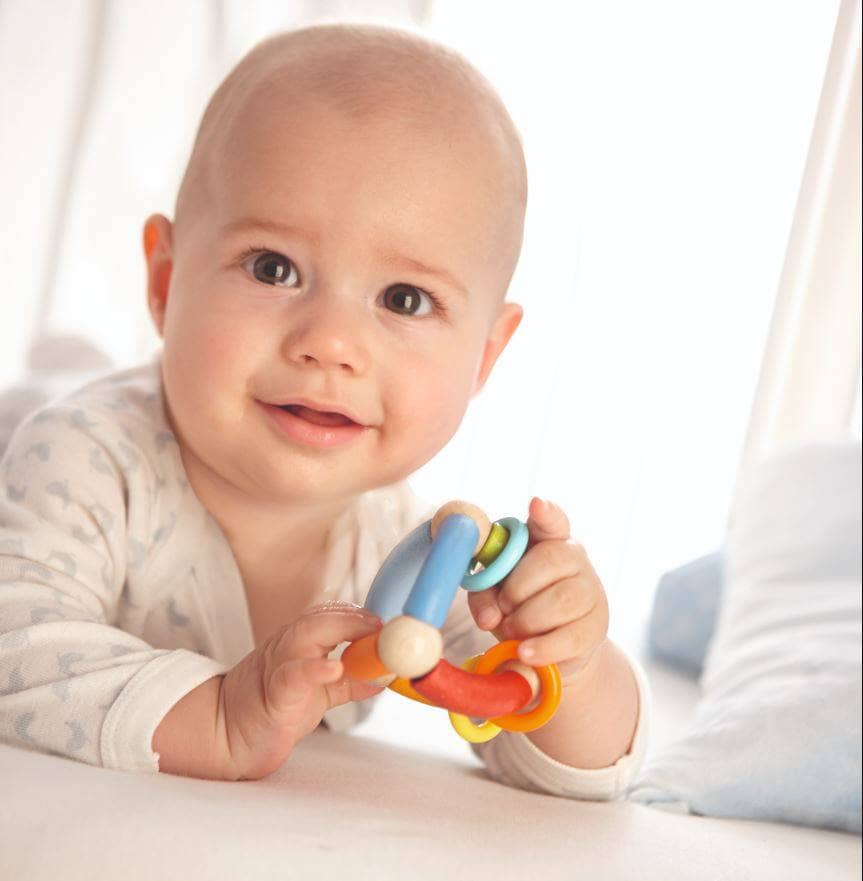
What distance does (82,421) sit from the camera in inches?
39.6

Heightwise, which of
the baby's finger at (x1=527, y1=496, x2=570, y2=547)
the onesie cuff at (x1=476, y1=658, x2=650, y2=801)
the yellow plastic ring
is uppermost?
the baby's finger at (x1=527, y1=496, x2=570, y2=547)

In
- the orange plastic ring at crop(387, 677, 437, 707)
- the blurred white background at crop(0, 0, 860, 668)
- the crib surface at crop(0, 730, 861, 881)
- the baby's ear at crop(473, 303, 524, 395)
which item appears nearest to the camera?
the crib surface at crop(0, 730, 861, 881)

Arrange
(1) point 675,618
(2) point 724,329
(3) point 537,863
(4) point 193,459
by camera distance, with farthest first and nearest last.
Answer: (2) point 724,329 → (1) point 675,618 → (4) point 193,459 → (3) point 537,863

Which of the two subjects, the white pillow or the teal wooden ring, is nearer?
the teal wooden ring

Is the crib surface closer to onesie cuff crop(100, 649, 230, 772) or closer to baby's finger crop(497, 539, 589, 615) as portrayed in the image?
onesie cuff crop(100, 649, 230, 772)

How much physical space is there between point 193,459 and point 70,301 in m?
0.84

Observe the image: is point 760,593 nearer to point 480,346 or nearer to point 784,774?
point 784,774

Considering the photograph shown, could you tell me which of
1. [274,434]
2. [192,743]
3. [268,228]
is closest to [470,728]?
[192,743]

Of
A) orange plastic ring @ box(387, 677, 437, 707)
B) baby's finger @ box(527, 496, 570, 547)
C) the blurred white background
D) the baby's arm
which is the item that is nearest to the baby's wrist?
the baby's arm

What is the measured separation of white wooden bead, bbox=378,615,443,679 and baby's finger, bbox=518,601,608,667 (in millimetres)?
142

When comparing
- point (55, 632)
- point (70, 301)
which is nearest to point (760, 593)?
point (55, 632)

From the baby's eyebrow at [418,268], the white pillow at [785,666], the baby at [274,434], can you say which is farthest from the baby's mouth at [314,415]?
the white pillow at [785,666]

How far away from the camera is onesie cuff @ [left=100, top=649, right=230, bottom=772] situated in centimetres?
79

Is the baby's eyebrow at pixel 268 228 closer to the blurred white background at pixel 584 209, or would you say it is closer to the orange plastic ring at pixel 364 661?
the orange plastic ring at pixel 364 661
